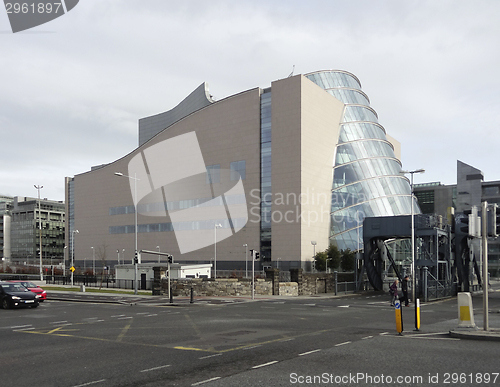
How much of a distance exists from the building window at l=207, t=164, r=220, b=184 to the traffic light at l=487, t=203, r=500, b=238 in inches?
3066

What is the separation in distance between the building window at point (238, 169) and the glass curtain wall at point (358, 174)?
52.5 ft

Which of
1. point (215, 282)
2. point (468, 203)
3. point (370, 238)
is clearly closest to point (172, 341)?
point (215, 282)

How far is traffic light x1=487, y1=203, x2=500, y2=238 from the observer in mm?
15930

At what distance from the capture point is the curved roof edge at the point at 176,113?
115 meters

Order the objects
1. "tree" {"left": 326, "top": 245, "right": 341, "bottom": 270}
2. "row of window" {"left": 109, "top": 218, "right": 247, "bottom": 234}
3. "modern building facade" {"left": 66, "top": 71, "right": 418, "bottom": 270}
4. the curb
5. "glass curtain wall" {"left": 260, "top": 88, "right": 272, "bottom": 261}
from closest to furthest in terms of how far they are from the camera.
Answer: the curb
"tree" {"left": 326, "top": 245, "right": 341, "bottom": 270}
"modern building facade" {"left": 66, "top": 71, "right": 418, "bottom": 270}
"glass curtain wall" {"left": 260, "top": 88, "right": 272, "bottom": 261}
"row of window" {"left": 109, "top": 218, "right": 247, "bottom": 234}

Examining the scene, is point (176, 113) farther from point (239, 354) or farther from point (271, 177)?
point (239, 354)

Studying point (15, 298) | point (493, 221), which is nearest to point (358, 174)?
point (15, 298)

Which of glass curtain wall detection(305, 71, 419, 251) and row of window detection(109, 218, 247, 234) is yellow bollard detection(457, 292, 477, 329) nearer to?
glass curtain wall detection(305, 71, 419, 251)

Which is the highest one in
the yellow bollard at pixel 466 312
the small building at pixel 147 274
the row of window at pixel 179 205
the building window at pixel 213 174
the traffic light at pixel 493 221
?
the building window at pixel 213 174

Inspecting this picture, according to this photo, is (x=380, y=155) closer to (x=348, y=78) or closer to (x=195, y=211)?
(x=348, y=78)

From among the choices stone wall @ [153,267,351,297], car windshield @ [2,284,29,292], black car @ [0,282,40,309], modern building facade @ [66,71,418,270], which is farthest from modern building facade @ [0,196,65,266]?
black car @ [0,282,40,309]

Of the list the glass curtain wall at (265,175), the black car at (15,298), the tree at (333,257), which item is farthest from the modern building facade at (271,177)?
the black car at (15,298)

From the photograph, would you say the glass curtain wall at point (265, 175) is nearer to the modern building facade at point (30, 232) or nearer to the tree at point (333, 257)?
the tree at point (333, 257)

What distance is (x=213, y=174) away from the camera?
307 ft
